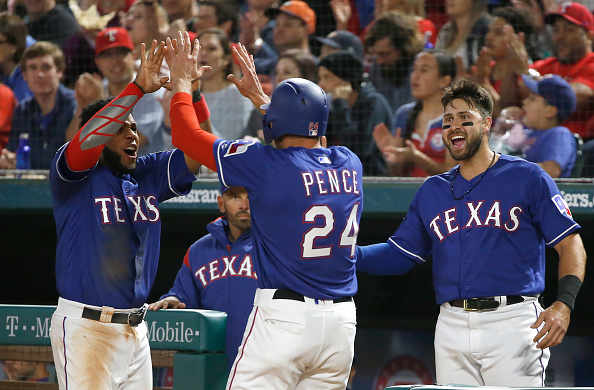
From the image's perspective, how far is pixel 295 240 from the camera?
8.32 ft

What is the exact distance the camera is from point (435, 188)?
325 cm

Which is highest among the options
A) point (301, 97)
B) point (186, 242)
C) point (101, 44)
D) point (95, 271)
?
point (101, 44)

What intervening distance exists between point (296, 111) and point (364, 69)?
3.19 m

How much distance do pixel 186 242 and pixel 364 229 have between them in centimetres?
127

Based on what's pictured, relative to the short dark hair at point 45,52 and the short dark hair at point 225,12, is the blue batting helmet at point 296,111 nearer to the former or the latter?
the short dark hair at point 45,52

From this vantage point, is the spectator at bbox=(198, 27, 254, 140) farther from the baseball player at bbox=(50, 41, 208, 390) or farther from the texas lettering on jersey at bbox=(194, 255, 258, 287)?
the baseball player at bbox=(50, 41, 208, 390)

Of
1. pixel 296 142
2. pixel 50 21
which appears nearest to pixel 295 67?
pixel 50 21

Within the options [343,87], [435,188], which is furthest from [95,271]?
[343,87]

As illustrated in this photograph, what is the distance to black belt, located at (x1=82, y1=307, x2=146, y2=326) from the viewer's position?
2.90 m

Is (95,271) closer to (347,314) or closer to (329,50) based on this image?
(347,314)

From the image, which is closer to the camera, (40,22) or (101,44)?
(101,44)

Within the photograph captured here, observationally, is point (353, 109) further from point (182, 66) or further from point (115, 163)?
point (182, 66)

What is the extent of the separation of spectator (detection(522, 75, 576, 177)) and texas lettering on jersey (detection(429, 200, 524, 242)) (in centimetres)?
180

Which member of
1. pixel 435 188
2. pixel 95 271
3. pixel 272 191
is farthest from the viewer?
pixel 435 188
